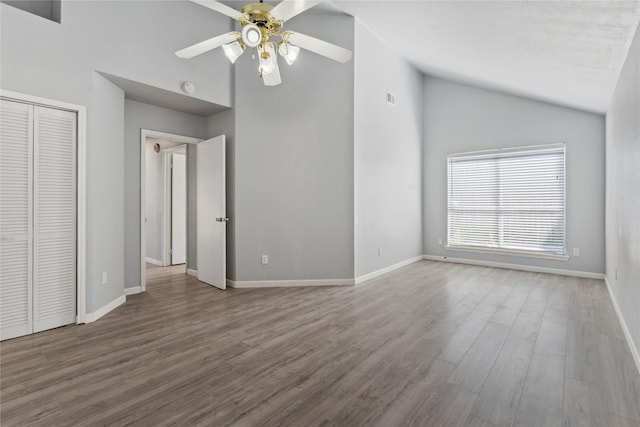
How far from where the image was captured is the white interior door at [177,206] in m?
6.25

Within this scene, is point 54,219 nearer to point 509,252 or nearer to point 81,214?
point 81,214

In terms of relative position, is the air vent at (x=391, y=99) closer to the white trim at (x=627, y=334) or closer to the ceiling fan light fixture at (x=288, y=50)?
the ceiling fan light fixture at (x=288, y=50)

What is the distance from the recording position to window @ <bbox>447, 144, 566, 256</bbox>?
5281 mm

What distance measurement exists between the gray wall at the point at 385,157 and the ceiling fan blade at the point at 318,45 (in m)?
2.07

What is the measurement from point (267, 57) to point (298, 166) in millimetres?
2113

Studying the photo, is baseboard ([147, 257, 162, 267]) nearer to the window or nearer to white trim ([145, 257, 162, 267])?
white trim ([145, 257, 162, 267])

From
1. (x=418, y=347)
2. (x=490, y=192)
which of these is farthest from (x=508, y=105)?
(x=418, y=347)

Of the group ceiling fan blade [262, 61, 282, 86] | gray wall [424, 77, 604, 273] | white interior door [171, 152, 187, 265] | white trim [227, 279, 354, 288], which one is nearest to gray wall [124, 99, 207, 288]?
white trim [227, 279, 354, 288]

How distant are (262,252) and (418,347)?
260cm

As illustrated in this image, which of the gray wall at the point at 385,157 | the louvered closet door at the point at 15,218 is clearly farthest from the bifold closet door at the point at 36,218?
the gray wall at the point at 385,157

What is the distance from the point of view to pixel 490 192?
5.95 metres

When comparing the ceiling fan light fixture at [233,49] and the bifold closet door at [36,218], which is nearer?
the ceiling fan light fixture at [233,49]

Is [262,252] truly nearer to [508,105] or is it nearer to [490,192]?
[490,192]

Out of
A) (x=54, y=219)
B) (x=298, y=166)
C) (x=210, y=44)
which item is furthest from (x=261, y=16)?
(x=54, y=219)
